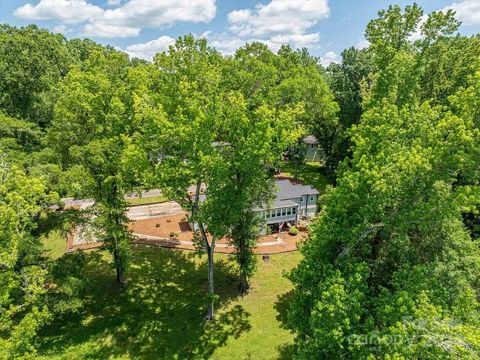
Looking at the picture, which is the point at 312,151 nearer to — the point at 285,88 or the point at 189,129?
the point at 285,88

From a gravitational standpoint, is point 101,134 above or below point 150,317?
above

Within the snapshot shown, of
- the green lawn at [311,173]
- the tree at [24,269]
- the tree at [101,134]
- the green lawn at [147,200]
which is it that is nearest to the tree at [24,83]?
the green lawn at [147,200]

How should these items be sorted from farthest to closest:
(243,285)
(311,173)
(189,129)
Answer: (311,173) → (243,285) → (189,129)

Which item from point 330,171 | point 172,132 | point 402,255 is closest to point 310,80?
point 330,171

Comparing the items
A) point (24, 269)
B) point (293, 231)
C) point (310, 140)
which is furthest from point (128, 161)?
point (310, 140)

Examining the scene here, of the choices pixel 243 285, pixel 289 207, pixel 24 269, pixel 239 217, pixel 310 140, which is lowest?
pixel 243 285

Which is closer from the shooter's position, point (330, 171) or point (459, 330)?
point (459, 330)

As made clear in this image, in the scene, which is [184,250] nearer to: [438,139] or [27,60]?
[438,139]
